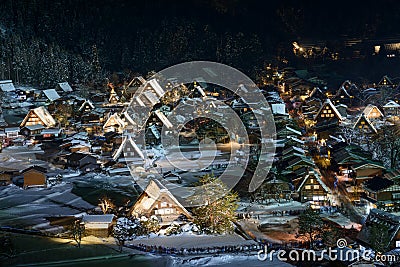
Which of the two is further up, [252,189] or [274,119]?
[274,119]

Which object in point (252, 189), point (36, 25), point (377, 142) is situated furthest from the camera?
point (36, 25)

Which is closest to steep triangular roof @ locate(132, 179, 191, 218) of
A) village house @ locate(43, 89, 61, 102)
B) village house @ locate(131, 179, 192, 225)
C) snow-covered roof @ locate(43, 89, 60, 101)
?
village house @ locate(131, 179, 192, 225)

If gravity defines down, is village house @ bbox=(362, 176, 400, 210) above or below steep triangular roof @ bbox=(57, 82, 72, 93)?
below

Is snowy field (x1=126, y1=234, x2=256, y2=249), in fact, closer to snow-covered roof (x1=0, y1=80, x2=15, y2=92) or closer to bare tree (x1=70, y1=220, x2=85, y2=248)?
bare tree (x1=70, y1=220, x2=85, y2=248)

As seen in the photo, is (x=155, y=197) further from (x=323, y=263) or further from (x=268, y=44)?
(x=268, y=44)

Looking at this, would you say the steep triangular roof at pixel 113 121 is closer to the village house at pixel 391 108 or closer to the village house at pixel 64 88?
the village house at pixel 64 88

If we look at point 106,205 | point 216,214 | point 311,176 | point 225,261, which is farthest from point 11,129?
point 225,261

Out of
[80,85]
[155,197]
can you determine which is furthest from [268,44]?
[155,197]
